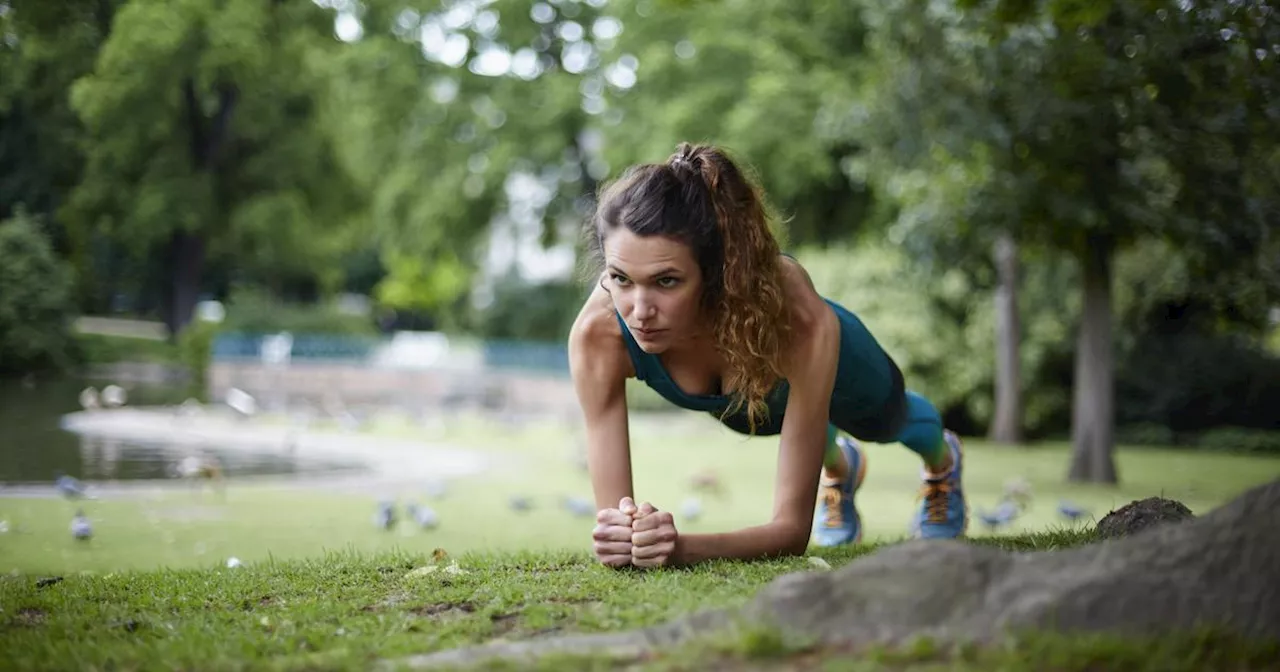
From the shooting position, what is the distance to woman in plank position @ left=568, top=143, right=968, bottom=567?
4035 mm

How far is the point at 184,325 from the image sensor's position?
1138 centimetres

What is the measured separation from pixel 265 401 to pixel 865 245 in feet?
37.0

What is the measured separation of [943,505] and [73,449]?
300 inches

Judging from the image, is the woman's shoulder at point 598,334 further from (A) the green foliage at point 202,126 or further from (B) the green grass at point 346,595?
(A) the green foliage at point 202,126

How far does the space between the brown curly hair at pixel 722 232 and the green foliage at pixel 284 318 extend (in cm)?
1173

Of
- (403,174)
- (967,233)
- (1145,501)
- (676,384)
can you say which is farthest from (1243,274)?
(403,174)

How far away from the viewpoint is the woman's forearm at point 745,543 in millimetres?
4152

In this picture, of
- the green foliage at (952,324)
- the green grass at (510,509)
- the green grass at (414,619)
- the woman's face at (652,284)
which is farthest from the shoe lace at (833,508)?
the green foliage at (952,324)

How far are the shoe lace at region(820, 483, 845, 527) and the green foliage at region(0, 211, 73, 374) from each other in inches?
220

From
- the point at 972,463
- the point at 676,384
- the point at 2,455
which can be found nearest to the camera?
the point at 676,384

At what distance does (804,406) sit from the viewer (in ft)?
14.0

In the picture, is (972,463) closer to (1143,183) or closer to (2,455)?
(1143,183)

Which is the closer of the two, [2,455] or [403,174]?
[2,455]

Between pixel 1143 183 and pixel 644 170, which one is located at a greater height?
pixel 1143 183
